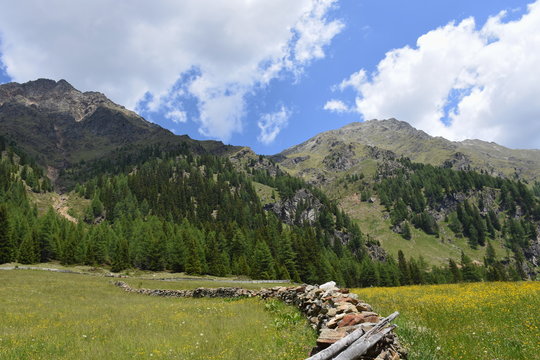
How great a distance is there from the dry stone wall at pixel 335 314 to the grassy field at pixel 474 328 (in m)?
1.29

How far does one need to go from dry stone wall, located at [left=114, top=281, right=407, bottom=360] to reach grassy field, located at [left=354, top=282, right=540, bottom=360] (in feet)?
4.22

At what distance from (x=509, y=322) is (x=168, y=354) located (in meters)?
13.6

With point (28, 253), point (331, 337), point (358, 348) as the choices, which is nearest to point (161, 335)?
point (331, 337)

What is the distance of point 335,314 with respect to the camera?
38.1ft

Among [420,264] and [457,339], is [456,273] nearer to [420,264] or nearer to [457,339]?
[420,264]

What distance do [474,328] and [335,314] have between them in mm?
5599

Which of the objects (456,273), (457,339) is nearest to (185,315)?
(457,339)

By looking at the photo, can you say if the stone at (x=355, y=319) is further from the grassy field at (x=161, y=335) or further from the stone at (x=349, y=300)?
the stone at (x=349, y=300)

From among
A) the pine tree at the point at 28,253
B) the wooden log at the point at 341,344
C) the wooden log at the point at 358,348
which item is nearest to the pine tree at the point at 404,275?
the pine tree at the point at 28,253

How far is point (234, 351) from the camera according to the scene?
432 inches

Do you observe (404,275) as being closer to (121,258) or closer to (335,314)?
(121,258)

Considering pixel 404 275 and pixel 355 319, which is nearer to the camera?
pixel 355 319

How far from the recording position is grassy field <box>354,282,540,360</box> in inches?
372

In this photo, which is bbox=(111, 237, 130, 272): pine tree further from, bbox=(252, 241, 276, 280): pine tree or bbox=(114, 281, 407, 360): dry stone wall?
bbox=(114, 281, 407, 360): dry stone wall
